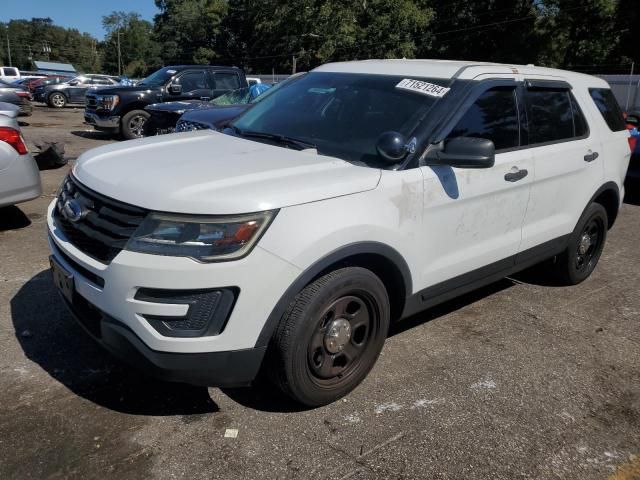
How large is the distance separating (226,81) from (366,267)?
11267 millimetres

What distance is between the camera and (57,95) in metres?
26.1

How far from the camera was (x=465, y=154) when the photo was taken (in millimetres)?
3029

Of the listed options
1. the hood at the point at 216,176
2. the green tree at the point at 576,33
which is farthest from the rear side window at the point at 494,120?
the green tree at the point at 576,33

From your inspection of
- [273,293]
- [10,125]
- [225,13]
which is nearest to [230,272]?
[273,293]

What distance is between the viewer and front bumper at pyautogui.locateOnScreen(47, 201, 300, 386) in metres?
2.36

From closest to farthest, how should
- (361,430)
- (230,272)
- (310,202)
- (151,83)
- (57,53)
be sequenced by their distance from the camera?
(230,272)
(310,202)
(361,430)
(151,83)
(57,53)

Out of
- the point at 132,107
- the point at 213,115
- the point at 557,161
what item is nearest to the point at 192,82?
the point at 132,107

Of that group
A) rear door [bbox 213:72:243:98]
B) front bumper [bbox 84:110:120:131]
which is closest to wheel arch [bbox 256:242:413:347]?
rear door [bbox 213:72:243:98]

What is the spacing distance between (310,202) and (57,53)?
147739 mm

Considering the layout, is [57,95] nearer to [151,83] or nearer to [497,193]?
[151,83]

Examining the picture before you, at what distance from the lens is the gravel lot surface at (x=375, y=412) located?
2562 millimetres

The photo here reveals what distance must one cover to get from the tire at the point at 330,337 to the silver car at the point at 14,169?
396cm

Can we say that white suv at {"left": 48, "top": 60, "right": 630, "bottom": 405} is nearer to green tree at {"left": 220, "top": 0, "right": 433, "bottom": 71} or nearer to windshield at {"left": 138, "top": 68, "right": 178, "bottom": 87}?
windshield at {"left": 138, "top": 68, "right": 178, "bottom": 87}

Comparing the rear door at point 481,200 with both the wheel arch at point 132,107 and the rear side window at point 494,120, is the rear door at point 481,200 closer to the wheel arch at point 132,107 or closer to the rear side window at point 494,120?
the rear side window at point 494,120
